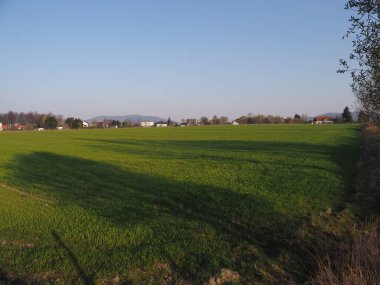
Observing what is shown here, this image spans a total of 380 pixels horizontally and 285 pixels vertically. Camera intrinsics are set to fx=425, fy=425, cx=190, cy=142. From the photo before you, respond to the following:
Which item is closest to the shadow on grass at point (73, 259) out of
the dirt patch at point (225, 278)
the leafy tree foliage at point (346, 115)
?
the dirt patch at point (225, 278)

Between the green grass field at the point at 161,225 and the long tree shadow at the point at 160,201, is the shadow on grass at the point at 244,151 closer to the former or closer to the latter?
the green grass field at the point at 161,225

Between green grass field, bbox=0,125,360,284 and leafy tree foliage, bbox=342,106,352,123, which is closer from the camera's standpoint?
green grass field, bbox=0,125,360,284

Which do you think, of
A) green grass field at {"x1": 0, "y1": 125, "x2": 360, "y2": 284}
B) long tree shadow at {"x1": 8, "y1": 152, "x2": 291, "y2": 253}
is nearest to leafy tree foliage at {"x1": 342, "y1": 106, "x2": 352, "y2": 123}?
green grass field at {"x1": 0, "y1": 125, "x2": 360, "y2": 284}

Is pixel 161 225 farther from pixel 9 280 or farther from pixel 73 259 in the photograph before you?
pixel 9 280

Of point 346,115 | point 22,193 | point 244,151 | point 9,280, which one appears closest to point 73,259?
point 9,280

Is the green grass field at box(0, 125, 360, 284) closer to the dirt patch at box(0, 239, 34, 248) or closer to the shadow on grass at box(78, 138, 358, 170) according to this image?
the dirt patch at box(0, 239, 34, 248)

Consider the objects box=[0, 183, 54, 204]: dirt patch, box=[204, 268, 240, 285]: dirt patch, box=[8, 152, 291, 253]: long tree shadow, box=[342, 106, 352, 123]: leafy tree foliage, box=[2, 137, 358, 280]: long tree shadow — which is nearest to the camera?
box=[204, 268, 240, 285]: dirt patch

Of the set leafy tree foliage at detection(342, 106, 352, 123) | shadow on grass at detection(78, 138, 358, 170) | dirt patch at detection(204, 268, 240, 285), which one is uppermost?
leafy tree foliage at detection(342, 106, 352, 123)

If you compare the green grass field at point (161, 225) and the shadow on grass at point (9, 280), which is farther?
the green grass field at point (161, 225)

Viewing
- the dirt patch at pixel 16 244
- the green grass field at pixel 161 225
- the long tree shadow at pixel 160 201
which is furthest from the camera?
the long tree shadow at pixel 160 201

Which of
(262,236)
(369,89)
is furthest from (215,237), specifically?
(369,89)

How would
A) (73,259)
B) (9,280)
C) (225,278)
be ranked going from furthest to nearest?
(73,259)
(9,280)
(225,278)

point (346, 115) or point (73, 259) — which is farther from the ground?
point (346, 115)

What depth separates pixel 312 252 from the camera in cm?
883
